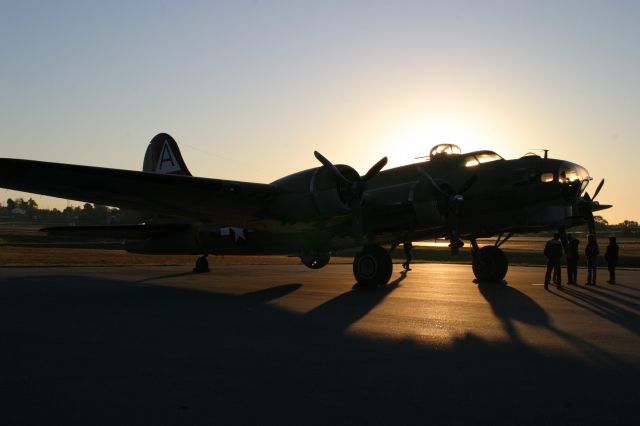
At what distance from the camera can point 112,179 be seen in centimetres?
1475

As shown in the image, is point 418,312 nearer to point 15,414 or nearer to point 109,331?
point 109,331

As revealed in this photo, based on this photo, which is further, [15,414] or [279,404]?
[279,404]

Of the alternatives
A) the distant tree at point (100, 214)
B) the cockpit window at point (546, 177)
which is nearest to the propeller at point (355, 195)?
the cockpit window at point (546, 177)

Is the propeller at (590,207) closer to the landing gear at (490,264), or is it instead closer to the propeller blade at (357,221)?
the landing gear at (490,264)

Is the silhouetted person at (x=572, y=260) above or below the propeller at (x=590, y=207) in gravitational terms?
below

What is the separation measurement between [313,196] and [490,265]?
688 centimetres

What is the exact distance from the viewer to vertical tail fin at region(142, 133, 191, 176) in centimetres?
2412

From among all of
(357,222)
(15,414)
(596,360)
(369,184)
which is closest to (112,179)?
(357,222)

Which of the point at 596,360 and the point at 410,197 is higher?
the point at 410,197

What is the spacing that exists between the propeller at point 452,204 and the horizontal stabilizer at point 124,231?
10.5 meters

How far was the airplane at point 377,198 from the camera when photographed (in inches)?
623

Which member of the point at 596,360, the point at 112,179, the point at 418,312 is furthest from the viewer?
the point at 112,179

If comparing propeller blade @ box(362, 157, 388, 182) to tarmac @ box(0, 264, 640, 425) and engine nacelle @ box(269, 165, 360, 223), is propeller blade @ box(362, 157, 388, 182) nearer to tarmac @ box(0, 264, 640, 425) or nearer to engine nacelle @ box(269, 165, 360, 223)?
engine nacelle @ box(269, 165, 360, 223)

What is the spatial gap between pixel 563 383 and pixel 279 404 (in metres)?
2.84
